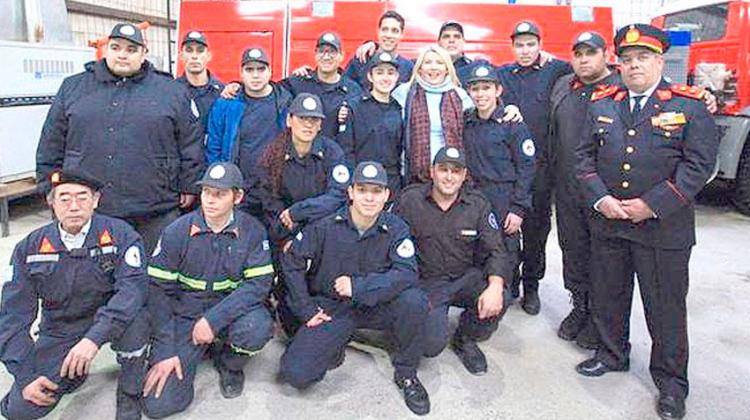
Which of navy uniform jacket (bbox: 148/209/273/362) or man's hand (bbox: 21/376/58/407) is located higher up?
navy uniform jacket (bbox: 148/209/273/362)

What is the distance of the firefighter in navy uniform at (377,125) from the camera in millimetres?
3184

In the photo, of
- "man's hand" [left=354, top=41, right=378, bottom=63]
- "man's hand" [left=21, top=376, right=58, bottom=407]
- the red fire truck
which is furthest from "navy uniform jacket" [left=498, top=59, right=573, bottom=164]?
the red fire truck

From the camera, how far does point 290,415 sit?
8.25ft

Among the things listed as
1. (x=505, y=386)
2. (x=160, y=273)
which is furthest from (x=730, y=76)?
(x=160, y=273)

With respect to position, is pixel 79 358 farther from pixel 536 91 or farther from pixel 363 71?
pixel 536 91

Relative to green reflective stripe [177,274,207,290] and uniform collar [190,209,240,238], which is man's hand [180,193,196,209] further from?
green reflective stripe [177,274,207,290]

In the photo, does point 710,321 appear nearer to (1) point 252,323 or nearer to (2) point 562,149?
(2) point 562,149

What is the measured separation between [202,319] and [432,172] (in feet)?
4.16

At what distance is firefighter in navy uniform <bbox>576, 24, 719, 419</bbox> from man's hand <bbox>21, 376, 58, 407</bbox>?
2251 millimetres

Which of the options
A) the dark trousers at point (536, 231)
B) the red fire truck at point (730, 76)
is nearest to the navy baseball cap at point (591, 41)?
the dark trousers at point (536, 231)

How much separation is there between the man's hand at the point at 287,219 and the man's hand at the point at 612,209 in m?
1.40

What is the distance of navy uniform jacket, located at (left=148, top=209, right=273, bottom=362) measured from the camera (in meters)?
2.67

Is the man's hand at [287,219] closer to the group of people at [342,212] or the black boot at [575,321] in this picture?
the group of people at [342,212]

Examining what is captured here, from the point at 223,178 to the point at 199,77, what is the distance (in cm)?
107
